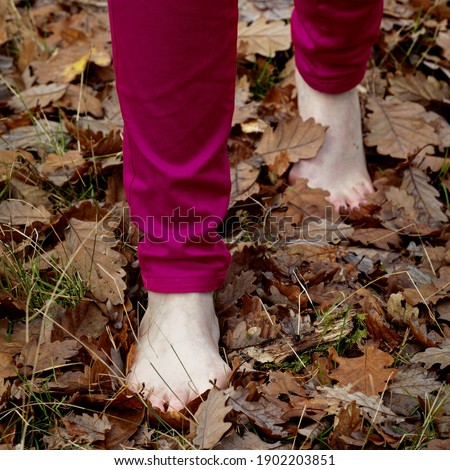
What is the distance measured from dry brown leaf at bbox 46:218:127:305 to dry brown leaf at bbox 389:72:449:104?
3.70ft

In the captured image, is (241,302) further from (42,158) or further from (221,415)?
(42,158)

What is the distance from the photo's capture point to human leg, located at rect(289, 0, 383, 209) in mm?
1658

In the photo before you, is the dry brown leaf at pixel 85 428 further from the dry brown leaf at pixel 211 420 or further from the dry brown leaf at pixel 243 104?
the dry brown leaf at pixel 243 104

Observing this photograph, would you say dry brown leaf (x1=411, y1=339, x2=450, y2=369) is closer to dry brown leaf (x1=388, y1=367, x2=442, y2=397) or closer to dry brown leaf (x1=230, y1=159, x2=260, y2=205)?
dry brown leaf (x1=388, y1=367, x2=442, y2=397)

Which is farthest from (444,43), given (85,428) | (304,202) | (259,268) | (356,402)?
(85,428)

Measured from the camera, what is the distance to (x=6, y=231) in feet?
5.57

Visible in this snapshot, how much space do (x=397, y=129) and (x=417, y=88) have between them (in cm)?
28

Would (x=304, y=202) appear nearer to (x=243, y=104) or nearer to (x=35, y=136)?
(x=243, y=104)

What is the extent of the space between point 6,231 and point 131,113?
654 millimetres

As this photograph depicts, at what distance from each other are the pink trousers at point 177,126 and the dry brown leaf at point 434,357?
1.47 ft

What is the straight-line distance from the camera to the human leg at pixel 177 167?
1.15 metres

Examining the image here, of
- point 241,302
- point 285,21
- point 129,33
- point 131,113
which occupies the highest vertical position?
point 129,33

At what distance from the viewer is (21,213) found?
175 centimetres
